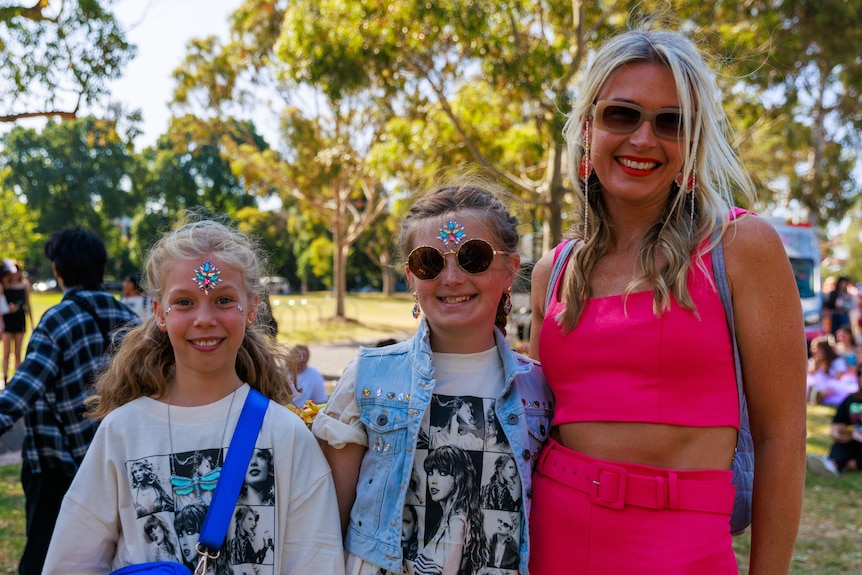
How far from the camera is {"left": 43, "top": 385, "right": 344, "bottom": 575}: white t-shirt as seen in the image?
77.7 inches

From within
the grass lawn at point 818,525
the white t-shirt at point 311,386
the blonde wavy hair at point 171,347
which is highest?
the blonde wavy hair at point 171,347

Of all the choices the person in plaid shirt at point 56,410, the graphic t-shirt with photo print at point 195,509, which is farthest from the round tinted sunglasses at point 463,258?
the person in plaid shirt at point 56,410

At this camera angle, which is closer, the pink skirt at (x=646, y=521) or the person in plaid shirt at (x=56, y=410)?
the pink skirt at (x=646, y=521)

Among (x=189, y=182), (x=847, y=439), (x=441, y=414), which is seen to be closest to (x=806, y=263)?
(x=847, y=439)

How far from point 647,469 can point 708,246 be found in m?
0.61

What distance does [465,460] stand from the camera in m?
2.01

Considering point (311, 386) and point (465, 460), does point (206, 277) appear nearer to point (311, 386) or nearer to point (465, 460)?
point (465, 460)

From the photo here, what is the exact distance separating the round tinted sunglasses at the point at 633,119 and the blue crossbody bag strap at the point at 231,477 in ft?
4.37

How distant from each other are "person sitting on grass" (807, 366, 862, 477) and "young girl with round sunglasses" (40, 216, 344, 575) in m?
7.56

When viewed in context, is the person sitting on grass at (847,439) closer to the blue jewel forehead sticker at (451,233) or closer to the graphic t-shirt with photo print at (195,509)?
the blue jewel forehead sticker at (451,233)

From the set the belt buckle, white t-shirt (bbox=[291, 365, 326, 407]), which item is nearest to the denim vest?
the belt buckle

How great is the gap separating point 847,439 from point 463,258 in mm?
7777

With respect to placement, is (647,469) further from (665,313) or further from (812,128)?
(812,128)

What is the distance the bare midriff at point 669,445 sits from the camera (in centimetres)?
182
